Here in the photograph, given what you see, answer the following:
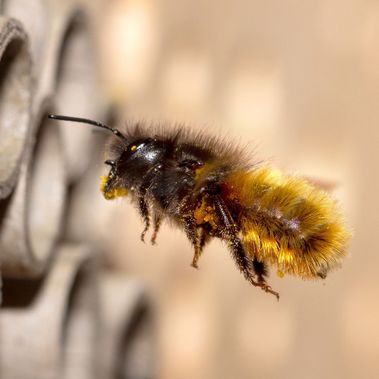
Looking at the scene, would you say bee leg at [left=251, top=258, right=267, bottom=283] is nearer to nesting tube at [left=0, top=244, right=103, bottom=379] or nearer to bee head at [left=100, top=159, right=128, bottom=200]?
bee head at [left=100, top=159, right=128, bottom=200]

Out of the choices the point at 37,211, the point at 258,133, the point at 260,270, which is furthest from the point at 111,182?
the point at 258,133

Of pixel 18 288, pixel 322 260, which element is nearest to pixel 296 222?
pixel 322 260

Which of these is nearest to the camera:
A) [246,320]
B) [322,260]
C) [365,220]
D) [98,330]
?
[322,260]

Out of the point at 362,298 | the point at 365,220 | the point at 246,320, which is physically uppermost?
the point at 365,220

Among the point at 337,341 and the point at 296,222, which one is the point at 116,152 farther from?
the point at 337,341

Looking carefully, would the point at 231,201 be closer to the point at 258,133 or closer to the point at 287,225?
the point at 287,225

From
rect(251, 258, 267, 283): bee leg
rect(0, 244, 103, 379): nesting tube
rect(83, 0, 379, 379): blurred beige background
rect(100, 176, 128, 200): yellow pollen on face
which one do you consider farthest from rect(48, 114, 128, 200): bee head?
rect(83, 0, 379, 379): blurred beige background
